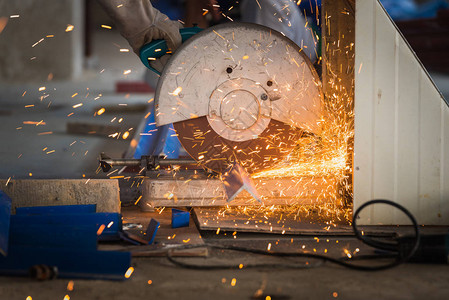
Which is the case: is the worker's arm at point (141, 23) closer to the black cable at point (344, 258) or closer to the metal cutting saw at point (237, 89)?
the metal cutting saw at point (237, 89)

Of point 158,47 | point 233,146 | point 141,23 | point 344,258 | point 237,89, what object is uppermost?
point 141,23

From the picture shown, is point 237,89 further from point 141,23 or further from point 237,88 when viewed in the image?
point 141,23

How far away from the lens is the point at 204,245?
2.61 meters

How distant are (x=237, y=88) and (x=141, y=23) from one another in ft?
1.79

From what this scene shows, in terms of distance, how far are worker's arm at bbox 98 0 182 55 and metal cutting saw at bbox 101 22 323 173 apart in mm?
177

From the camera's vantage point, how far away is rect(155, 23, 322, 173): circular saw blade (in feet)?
9.96

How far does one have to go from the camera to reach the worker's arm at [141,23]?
3.11m

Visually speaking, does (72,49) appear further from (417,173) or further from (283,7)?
(417,173)

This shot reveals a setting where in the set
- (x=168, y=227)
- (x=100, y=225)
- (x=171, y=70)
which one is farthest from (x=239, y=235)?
(x=171, y=70)

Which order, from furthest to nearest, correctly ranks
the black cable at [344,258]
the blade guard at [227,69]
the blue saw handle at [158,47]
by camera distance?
1. the blue saw handle at [158,47]
2. the blade guard at [227,69]
3. the black cable at [344,258]

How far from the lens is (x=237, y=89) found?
3.05 meters

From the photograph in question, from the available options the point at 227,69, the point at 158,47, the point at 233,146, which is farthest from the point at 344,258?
the point at 158,47

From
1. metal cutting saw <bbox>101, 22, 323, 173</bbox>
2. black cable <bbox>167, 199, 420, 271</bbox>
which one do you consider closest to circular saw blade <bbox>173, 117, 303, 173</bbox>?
metal cutting saw <bbox>101, 22, 323, 173</bbox>

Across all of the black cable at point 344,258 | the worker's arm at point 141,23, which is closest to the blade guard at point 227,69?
the worker's arm at point 141,23
